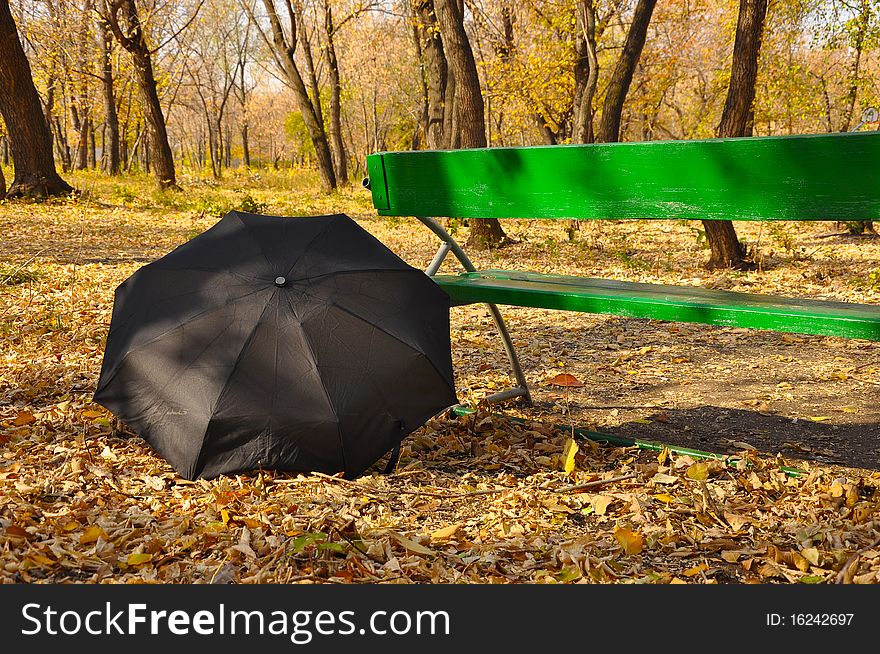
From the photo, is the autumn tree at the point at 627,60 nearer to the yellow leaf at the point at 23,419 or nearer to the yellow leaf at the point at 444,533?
the yellow leaf at the point at 23,419

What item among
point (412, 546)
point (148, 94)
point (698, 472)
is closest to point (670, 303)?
point (698, 472)

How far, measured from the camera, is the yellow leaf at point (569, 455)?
326 cm

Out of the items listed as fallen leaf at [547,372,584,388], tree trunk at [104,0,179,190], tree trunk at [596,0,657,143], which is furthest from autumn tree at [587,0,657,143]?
tree trunk at [104,0,179,190]

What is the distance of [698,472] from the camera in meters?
3.13

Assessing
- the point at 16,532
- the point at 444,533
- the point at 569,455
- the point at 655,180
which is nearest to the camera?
the point at 16,532

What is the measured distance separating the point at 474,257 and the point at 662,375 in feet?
15.7

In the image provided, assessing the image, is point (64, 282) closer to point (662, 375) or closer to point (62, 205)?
point (662, 375)

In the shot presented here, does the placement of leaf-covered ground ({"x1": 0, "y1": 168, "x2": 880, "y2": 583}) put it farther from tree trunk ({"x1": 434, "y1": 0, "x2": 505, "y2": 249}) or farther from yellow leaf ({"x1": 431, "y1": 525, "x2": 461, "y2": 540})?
tree trunk ({"x1": 434, "y1": 0, "x2": 505, "y2": 249})

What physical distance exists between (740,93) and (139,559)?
764 cm

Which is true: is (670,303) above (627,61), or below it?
below

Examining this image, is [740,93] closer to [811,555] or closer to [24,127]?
[811,555]

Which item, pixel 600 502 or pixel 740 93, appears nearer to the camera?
pixel 600 502

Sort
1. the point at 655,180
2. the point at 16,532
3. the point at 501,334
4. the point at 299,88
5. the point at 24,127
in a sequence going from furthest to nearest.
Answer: the point at 299,88
the point at 24,127
the point at 501,334
the point at 655,180
the point at 16,532

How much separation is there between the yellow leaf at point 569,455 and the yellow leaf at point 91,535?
166 cm
